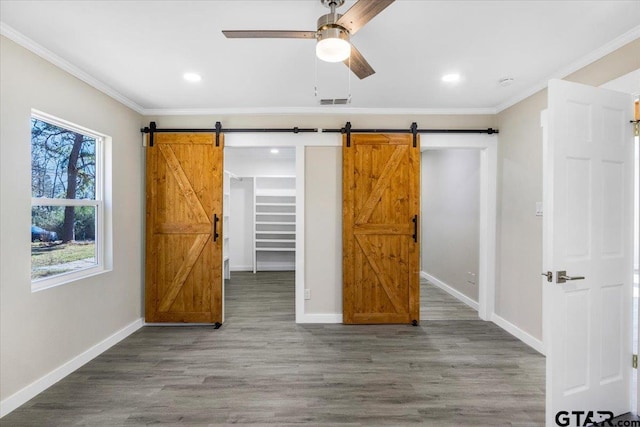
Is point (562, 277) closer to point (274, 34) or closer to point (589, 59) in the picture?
point (589, 59)

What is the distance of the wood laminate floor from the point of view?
2082 mm

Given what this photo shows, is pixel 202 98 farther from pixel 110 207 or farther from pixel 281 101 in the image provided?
pixel 110 207

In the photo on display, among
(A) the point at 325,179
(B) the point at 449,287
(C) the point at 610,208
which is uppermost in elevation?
(A) the point at 325,179

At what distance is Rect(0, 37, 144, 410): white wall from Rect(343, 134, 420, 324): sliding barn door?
248 centimetres

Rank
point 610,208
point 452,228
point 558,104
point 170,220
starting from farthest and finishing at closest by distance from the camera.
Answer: point 452,228 < point 170,220 < point 610,208 < point 558,104

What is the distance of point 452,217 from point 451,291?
1.19 metres

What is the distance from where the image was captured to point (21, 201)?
2.20 metres

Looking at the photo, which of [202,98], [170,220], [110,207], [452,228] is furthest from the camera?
[452,228]

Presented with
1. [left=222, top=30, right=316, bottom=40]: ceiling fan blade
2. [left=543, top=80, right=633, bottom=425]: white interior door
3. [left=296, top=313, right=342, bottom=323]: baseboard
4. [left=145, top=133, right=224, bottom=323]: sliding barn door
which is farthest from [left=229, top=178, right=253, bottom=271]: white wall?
[left=543, top=80, right=633, bottom=425]: white interior door

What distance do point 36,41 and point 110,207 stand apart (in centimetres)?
152

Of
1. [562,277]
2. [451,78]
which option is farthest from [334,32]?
[562,277]

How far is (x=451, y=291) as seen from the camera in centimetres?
498

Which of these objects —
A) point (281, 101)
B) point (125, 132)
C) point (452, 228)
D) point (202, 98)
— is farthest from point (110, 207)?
point (452, 228)

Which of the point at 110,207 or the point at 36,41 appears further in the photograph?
the point at 110,207
